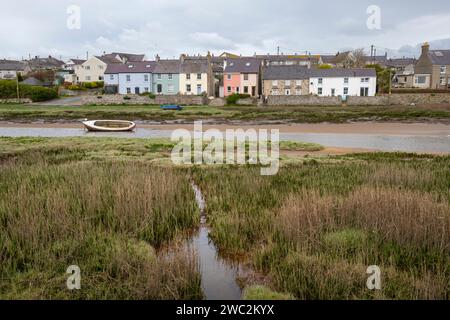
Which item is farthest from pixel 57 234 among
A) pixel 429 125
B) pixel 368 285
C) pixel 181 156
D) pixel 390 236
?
pixel 429 125

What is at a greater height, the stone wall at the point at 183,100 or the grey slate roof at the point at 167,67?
the grey slate roof at the point at 167,67

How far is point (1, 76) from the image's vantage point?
391 feet

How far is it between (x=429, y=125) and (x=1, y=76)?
11371cm

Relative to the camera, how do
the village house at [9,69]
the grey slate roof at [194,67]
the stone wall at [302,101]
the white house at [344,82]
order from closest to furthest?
the stone wall at [302,101] < the white house at [344,82] < the grey slate roof at [194,67] < the village house at [9,69]

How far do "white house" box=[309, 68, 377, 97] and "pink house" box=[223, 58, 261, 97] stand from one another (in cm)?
1118

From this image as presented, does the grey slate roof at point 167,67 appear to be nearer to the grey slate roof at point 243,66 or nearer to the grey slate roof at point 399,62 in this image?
the grey slate roof at point 243,66

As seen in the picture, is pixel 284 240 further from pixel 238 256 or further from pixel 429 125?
pixel 429 125

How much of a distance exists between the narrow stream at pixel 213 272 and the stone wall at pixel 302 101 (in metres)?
68.4

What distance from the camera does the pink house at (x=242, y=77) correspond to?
3337 inches

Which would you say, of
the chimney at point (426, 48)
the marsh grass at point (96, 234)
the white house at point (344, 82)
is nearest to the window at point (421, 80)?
the chimney at point (426, 48)

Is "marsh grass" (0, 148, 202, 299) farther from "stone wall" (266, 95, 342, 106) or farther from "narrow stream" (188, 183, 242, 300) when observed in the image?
"stone wall" (266, 95, 342, 106)

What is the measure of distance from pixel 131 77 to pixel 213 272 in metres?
83.6

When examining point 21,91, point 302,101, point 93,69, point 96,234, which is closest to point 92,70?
point 93,69
